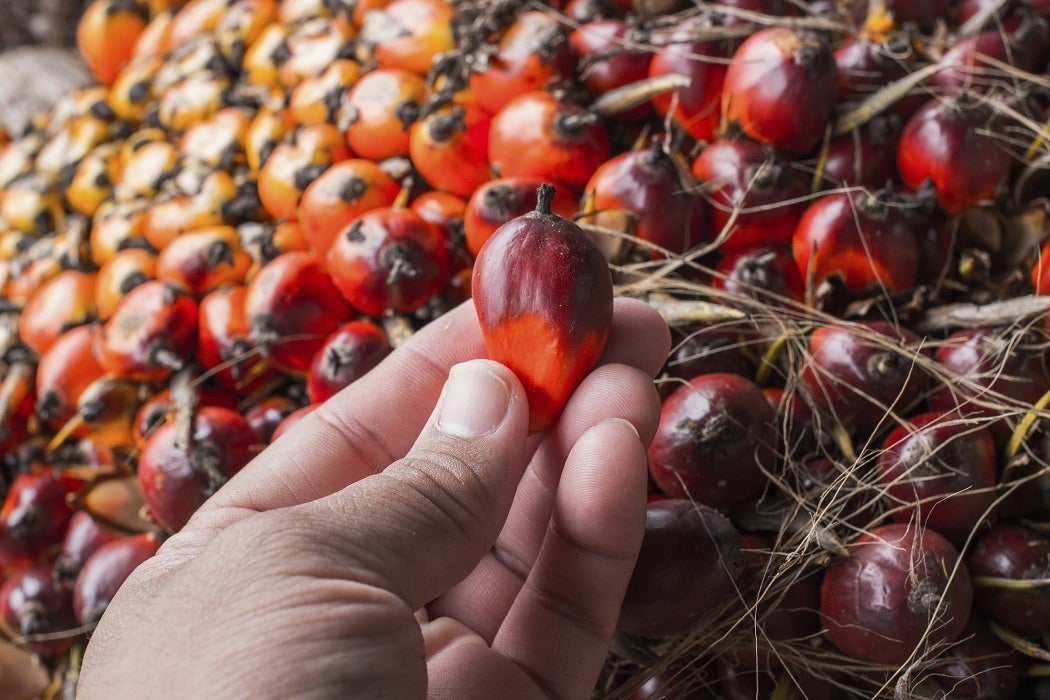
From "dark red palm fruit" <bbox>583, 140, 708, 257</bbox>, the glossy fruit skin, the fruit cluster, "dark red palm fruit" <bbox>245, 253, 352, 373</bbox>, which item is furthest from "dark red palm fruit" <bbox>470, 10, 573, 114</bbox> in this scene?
the glossy fruit skin

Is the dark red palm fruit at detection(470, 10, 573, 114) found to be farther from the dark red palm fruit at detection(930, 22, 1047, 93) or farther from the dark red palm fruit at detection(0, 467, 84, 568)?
the dark red palm fruit at detection(0, 467, 84, 568)

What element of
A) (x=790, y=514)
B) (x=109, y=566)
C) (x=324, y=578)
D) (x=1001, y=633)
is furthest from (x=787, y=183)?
(x=109, y=566)

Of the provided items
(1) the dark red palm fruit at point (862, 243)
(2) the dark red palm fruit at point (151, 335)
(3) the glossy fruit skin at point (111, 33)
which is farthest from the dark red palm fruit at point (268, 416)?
(3) the glossy fruit skin at point (111, 33)

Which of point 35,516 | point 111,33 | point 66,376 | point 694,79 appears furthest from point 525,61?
point 111,33

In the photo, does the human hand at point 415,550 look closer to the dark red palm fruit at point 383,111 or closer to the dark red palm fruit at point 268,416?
the dark red palm fruit at point 268,416

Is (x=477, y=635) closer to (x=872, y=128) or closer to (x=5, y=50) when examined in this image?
(x=872, y=128)

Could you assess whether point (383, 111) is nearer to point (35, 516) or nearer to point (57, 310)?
point (57, 310)
